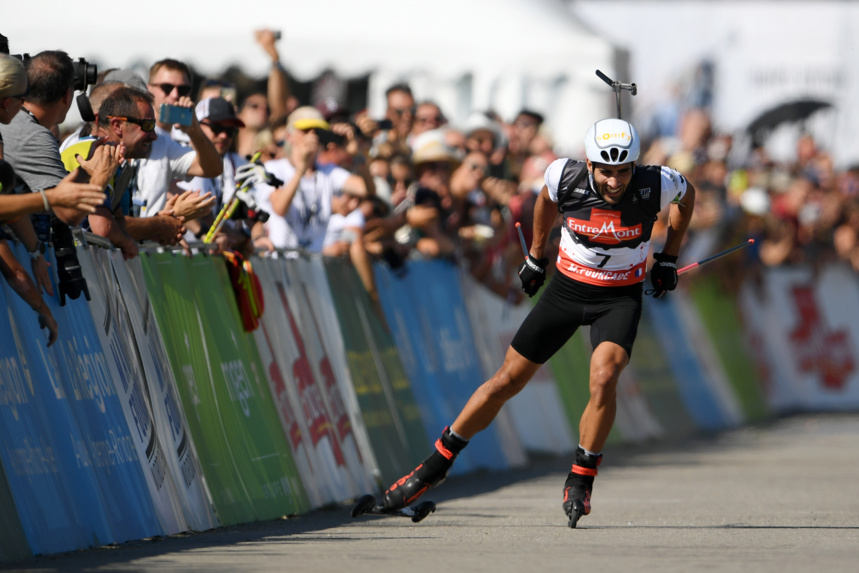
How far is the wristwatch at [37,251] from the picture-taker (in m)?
7.88

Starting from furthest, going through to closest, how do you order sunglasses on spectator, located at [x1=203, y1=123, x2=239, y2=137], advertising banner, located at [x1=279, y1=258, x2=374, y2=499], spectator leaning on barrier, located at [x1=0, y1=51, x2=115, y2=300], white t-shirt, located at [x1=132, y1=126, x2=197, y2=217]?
advertising banner, located at [x1=279, y1=258, x2=374, y2=499] → sunglasses on spectator, located at [x1=203, y1=123, x2=239, y2=137] → white t-shirt, located at [x1=132, y1=126, x2=197, y2=217] → spectator leaning on barrier, located at [x1=0, y1=51, x2=115, y2=300]

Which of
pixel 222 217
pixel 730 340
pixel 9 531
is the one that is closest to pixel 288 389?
pixel 222 217

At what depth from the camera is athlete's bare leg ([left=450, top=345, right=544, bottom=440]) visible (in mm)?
9625

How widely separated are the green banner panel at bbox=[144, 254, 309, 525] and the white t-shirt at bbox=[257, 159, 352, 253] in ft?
6.84

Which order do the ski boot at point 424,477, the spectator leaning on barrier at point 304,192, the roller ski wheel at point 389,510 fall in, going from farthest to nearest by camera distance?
the spectator leaning on barrier at point 304,192
the ski boot at point 424,477
the roller ski wheel at point 389,510

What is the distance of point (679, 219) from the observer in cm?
987

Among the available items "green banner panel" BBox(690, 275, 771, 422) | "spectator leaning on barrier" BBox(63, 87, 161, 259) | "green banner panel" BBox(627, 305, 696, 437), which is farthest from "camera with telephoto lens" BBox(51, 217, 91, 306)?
"green banner panel" BBox(690, 275, 771, 422)

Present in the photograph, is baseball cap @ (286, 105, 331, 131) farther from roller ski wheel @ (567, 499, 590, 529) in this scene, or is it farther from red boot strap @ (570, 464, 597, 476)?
roller ski wheel @ (567, 499, 590, 529)

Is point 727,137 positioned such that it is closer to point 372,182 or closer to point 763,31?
point 763,31

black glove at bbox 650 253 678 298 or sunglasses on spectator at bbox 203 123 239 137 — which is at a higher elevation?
sunglasses on spectator at bbox 203 123 239 137

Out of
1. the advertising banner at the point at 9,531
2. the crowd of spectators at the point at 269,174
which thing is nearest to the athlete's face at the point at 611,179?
the crowd of spectators at the point at 269,174

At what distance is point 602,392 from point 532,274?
908mm

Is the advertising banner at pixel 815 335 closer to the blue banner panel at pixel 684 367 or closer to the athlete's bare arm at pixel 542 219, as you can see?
the blue banner panel at pixel 684 367

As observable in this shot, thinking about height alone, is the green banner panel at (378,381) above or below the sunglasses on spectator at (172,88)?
below
